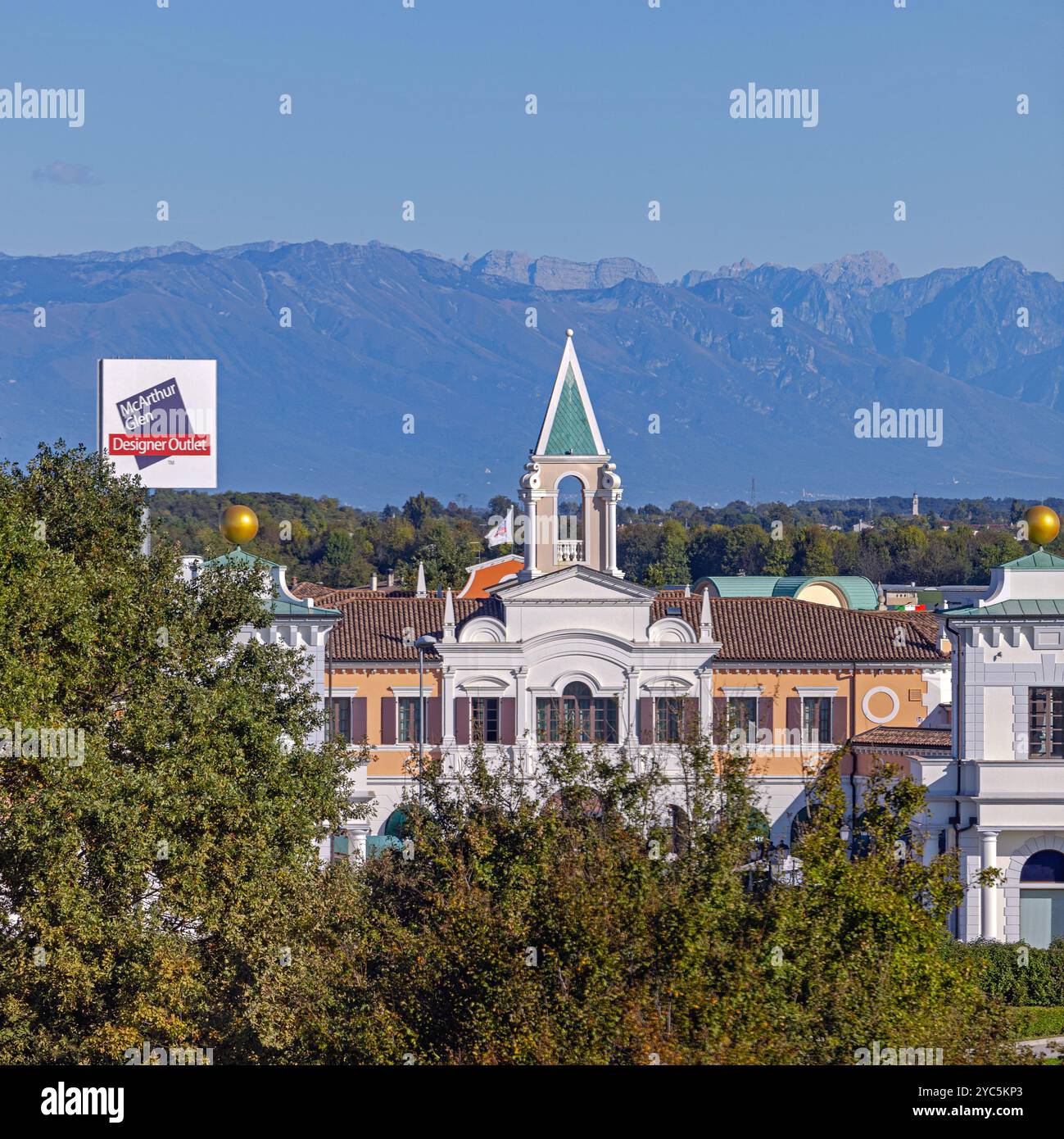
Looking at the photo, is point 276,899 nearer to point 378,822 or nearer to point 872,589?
point 378,822

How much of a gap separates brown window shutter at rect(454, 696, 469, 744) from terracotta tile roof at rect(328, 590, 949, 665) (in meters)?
2.05

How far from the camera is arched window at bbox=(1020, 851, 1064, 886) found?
51.5m

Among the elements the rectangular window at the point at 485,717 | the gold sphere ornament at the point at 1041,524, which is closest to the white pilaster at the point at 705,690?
the rectangular window at the point at 485,717

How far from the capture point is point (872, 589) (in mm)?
100188

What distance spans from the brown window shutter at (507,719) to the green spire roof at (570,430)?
10239 millimetres

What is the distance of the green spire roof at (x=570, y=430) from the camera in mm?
69812

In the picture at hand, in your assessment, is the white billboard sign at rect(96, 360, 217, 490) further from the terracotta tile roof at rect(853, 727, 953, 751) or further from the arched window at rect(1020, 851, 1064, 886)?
the arched window at rect(1020, 851, 1064, 886)

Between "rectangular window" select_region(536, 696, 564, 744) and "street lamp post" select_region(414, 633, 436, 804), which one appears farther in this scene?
"rectangular window" select_region(536, 696, 564, 744)

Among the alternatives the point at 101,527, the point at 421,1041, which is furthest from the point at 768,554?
the point at 421,1041

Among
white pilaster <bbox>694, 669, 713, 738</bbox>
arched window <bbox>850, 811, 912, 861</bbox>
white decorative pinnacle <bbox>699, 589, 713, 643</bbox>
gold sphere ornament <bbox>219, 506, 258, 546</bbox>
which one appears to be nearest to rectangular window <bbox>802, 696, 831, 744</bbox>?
white pilaster <bbox>694, 669, 713, 738</bbox>

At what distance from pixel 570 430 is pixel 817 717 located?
13.6 meters

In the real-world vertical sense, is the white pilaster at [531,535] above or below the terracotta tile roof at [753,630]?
above

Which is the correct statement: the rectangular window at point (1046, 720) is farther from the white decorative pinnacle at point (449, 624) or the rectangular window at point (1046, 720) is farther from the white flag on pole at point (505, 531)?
the white flag on pole at point (505, 531)
